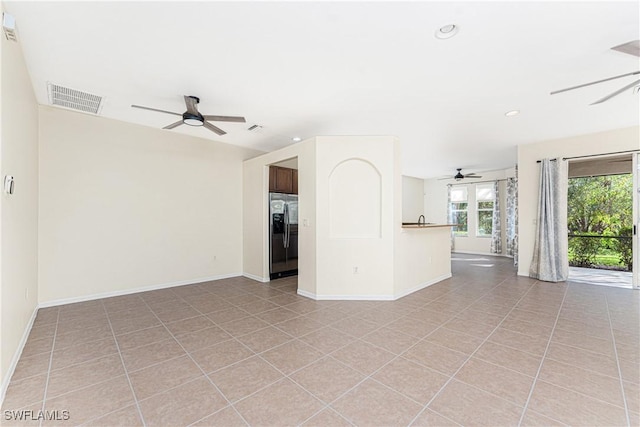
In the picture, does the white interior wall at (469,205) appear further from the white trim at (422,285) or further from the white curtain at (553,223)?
the white trim at (422,285)

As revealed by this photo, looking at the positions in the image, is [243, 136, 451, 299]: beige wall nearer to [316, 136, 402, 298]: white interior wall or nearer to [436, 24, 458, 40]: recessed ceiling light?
[316, 136, 402, 298]: white interior wall

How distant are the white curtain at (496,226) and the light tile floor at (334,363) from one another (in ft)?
15.7

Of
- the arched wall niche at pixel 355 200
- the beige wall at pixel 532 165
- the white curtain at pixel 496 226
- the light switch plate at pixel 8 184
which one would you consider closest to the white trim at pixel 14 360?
the light switch plate at pixel 8 184

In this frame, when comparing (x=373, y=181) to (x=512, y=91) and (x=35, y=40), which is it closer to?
(x=512, y=91)

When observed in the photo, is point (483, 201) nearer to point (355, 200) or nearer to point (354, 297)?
point (355, 200)

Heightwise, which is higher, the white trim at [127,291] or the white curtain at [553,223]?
the white curtain at [553,223]

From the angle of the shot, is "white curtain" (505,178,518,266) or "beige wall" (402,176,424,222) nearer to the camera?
"white curtain" (505,178,518,266)

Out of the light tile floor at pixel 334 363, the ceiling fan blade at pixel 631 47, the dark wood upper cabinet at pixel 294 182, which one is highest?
the ceiling fan blade at pixel 631 47

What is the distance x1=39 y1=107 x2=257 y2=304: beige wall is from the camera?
12.3 ft

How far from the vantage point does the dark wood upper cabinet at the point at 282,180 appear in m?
5.32

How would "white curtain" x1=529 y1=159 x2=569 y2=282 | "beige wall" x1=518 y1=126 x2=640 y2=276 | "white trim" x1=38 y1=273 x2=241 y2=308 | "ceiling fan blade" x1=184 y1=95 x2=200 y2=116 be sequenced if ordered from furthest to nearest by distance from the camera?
"white curtain" x1=529 y1=159 x2=569 y2=282 < "beige wall" x1=518 y1=126 x2=640 y2=276 < "white trim" x1=38 y1=273 x2=241 y2=308 < "ceiling fan blade" x1=184 y1=95 x2=200 y2=116

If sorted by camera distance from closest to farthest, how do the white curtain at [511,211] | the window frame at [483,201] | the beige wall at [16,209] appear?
the beige wall at [16,209] → the white curtain at [511,211] → the window frame at [483,201]

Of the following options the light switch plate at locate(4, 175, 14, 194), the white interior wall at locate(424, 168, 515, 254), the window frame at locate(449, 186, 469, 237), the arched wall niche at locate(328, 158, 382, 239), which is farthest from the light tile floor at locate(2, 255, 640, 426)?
the window frame at locate(449, 186, 469, 237)

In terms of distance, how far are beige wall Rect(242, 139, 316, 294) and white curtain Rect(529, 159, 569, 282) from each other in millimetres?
4489
